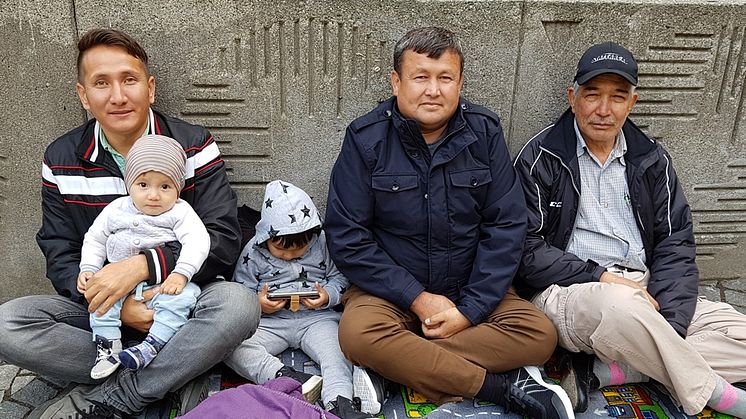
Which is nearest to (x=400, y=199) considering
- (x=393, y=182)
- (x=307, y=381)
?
(x=393, y=182)

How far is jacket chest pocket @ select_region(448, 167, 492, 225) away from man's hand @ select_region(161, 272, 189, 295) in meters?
1.34

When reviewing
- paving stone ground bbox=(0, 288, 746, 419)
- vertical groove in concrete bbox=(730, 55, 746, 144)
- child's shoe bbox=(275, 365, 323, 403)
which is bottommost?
paving stone ground bbox=(0, 288, 746, 419)

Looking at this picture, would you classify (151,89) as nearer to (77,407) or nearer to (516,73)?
(77,407)

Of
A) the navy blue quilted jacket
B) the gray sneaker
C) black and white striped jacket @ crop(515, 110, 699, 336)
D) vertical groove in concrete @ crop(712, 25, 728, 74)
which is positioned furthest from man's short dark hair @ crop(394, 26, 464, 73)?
the gray sneaker

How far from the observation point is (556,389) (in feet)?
9.41

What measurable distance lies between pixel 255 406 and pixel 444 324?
1.02m

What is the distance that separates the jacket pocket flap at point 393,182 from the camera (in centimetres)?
309

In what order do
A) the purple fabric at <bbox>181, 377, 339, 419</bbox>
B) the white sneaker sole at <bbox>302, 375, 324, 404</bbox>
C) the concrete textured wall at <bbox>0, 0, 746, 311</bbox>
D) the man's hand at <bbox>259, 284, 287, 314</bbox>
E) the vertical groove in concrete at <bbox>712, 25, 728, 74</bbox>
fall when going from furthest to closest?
the vertical groove in concrete at <bbox>712, 25, 728, 74</bbox>
the concrete textured wall at <bbox>0, 0, 746, 311</bbox>
the man's hand at <bbox>259, 284, 287, 314</bbox>
the white sneaker sole at <bbox>302, 375, 324, 404</bbox>
the purple fabric at <bbox>181, 377, 339, 419</bbox>

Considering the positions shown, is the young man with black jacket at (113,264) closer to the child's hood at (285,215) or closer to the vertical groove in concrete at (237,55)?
the child's hood at (285,215)

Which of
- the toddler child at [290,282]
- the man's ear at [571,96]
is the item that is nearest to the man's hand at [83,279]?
the toddler child at [290,282]

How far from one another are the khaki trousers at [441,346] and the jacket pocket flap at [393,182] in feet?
1.85

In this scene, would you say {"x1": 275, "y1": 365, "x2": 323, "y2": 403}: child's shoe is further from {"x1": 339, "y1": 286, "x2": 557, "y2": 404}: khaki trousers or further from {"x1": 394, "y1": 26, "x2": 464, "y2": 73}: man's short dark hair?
{"x1": 394, "y1": 26, "x2": 464, "y2": 73}: man's short dark hair

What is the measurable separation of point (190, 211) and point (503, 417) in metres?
1.77

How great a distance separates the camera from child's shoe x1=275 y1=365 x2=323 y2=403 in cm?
286
